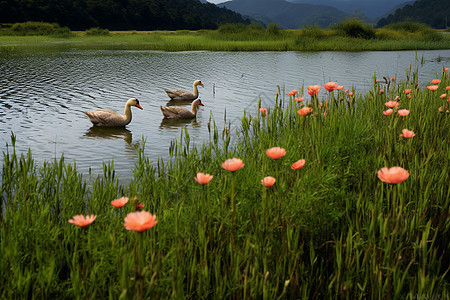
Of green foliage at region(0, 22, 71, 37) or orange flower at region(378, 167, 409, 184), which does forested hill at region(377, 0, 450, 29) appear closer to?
green foliage at region(0, 22, 71, 37)

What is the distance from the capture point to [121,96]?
12.9 m

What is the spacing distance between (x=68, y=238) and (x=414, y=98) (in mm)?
5017

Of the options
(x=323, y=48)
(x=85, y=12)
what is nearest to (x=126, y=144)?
(x=323, y=48)

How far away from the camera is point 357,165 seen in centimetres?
414

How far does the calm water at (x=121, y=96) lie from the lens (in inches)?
296

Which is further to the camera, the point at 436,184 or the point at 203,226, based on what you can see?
the point at 436,184

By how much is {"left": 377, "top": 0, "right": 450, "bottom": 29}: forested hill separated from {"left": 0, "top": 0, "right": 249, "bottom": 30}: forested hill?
61677 millimetres

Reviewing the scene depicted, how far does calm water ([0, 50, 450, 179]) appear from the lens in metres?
7.51

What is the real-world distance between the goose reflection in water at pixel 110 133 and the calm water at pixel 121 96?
0.06 feet

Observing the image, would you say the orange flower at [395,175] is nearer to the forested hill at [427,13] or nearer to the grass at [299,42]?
the grass at [299,42]

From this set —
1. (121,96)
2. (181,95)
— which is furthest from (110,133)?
(121,96)

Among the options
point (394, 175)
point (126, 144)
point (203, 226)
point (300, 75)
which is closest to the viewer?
point (394, 175)

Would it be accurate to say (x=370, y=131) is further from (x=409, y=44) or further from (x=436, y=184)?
(x=409, y=44)

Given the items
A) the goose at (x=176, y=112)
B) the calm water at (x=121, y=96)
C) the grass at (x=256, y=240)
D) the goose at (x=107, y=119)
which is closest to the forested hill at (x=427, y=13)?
the calm water at (x=121, y=96)
